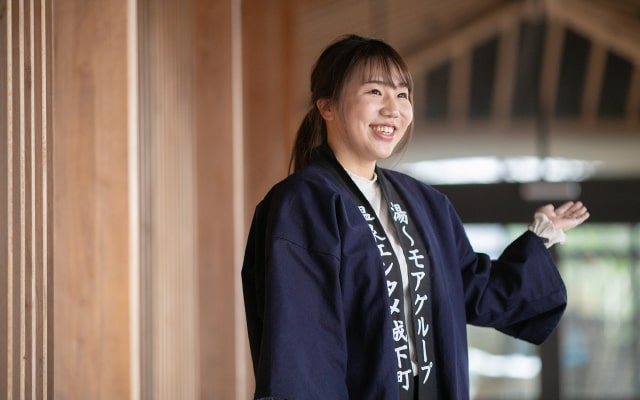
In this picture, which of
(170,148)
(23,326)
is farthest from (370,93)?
(170,148)

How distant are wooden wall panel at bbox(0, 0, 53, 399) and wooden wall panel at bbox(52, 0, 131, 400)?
65 millimetres

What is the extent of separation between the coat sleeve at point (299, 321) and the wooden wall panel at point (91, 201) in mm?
423

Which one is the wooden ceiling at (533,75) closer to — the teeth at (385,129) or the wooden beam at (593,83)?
the wooden beam at (593,83)

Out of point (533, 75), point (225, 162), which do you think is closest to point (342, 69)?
point (225, 162)

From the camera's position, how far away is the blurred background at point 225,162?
188 cm

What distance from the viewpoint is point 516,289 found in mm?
2143

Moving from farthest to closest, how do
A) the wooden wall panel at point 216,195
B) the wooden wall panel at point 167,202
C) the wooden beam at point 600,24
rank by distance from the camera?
the wooden beam at point 600,24
the wooden wall panel at point 216,195
the wooden wall panel at point 167,202

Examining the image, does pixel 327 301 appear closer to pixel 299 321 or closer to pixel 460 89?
pixel 299 321

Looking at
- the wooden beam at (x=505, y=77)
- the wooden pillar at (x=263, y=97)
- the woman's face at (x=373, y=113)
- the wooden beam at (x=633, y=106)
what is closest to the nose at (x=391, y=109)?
the woman's face at (x=373, y=113)

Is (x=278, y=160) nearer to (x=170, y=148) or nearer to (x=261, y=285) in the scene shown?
(x=170, y=148)

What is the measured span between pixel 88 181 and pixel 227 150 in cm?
169

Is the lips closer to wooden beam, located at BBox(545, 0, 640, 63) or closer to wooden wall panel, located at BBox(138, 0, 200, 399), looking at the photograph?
wooden wall panel, located at BBox(138, 0, 200, 399)

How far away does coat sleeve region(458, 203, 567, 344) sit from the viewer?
2139 mm

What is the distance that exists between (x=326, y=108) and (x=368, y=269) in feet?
1.34
